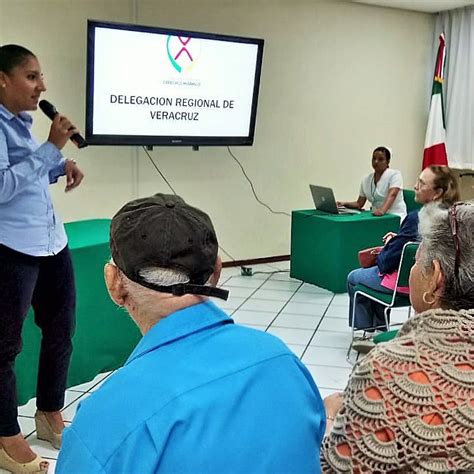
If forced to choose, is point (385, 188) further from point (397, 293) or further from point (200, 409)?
point (200, 409)

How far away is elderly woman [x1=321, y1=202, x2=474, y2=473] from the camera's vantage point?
1076 mm

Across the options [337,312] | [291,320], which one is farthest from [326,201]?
[291,320]

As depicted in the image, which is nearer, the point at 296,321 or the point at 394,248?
the point at 394,248

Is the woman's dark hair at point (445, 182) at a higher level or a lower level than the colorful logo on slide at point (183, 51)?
lower

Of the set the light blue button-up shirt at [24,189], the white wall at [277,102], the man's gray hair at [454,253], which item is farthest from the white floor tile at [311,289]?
the man's gray hair at [454,253]

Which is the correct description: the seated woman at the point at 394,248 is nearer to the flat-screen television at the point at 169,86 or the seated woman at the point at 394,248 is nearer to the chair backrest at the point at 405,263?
the chair backrest at the point at 405,263

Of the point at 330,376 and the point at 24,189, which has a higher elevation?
the point at 24,189

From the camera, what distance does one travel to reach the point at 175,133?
17.7ft

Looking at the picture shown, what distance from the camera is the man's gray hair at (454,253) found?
1216 millimetres

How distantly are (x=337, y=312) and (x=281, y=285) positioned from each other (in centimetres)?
Answer: 92

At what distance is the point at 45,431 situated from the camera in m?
2.69

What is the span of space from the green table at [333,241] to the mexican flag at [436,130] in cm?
192

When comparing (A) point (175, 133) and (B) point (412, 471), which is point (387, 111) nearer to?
(A) point (175, 133)

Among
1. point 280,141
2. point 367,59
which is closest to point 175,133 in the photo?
point 280,141
